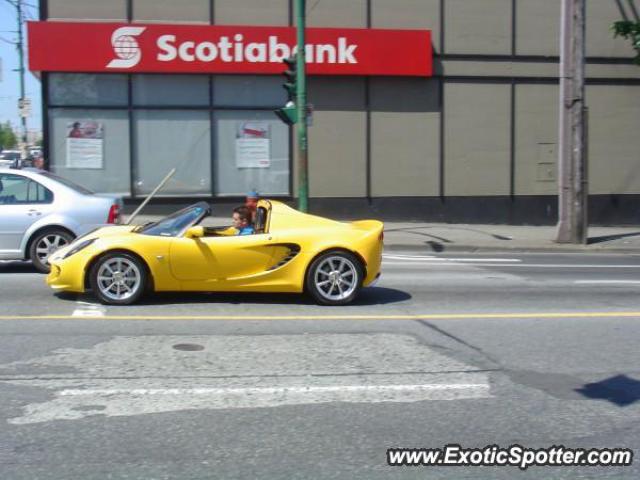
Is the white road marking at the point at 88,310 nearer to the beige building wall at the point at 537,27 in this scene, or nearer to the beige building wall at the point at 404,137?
the beige building wall at the point at 404,137

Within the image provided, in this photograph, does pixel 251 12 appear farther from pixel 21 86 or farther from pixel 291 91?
pixel 21 86

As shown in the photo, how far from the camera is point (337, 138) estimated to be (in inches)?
847

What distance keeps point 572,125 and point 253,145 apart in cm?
803

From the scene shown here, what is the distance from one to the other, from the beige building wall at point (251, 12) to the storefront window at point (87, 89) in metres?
2.96

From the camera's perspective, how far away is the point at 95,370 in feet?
21.6

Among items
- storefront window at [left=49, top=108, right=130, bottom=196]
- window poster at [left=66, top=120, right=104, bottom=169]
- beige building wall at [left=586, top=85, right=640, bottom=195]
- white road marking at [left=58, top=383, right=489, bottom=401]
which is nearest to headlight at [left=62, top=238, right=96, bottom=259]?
white road marking at [left=58, top=383, right=489, bottom=401]

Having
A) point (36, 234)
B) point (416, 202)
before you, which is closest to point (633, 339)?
point (36, 234)

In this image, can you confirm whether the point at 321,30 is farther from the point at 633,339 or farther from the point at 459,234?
the point at 633,339

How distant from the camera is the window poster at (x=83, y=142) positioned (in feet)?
67.6

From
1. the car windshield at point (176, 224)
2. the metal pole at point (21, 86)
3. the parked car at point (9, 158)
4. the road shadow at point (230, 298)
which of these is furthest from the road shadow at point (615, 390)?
the metal pole at point (21, 86)

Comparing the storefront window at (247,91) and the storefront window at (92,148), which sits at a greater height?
the storefront window at (247,91)

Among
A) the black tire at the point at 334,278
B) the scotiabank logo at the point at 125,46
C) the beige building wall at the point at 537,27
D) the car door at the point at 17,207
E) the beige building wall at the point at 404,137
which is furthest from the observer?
the beige building wall at the point at 537,27

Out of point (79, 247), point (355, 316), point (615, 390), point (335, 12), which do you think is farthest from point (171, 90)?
point (615, 390)

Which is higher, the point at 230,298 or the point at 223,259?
the point at 223,259
